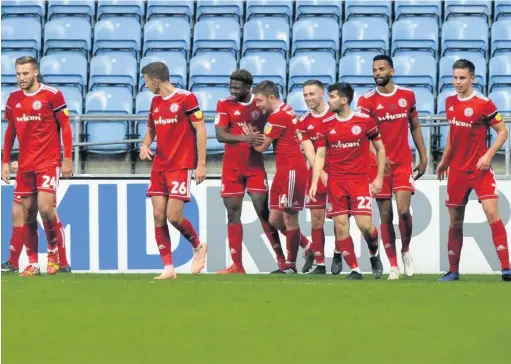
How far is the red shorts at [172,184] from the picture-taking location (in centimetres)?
1136

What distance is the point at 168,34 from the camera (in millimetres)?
18719

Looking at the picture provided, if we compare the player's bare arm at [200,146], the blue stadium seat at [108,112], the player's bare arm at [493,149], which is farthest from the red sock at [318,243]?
the blue stadium seat at [108,112]

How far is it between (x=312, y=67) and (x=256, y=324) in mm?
10648

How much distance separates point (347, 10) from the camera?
19.1 meters

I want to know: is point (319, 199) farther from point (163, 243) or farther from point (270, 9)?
point (270, 9)

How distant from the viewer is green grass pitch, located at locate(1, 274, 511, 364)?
609 centimetres

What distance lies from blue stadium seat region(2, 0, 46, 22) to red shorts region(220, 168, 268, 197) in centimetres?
723

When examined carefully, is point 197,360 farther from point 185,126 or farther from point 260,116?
point 260,116

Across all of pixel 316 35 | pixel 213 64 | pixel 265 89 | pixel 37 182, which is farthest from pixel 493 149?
pixel 316 35

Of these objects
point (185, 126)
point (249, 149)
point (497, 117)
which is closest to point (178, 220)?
point (185, 126)

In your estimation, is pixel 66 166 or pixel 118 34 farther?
pixel 118 34

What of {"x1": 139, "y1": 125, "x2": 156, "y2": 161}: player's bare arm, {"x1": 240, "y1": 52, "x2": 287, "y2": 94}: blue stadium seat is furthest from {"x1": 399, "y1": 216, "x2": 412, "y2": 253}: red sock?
{"x1": 240, "y1": 52, "x2": 287, "y2": 94}: blue stadium seat

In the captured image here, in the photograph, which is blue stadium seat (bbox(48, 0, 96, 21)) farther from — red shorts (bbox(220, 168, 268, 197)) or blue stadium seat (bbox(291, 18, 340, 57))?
red shorts (bbox(220, 168, 268, 197))

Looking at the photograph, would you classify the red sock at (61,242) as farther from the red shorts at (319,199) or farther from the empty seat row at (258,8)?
the empty seat row at (258,8)
